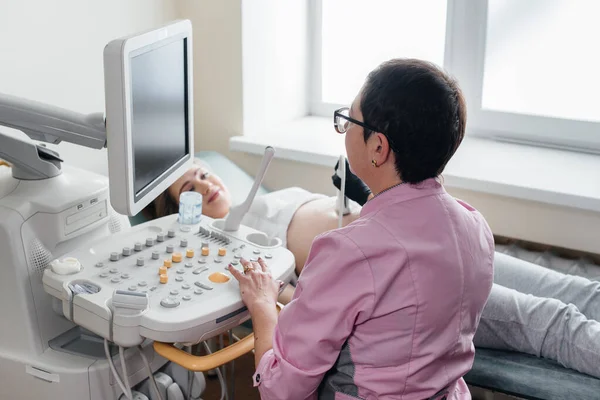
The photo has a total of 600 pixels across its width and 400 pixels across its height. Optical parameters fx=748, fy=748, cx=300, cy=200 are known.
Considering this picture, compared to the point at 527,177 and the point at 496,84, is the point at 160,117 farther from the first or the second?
the point at 496,84

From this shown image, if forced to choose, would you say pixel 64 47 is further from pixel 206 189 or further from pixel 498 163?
pixel 498 163

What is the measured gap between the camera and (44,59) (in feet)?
6.88

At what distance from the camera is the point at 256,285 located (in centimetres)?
149

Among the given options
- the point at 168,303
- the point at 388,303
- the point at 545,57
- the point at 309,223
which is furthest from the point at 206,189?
the point at 545,57

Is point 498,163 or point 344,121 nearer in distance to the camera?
point 344,121

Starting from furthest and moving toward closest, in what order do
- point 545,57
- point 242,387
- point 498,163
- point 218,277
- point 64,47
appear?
1. point 545,57
2. point 498,163
3. point 242,387
4. point 64,47
5. point 218,277

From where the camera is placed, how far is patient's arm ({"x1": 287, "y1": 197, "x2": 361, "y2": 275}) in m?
2.16

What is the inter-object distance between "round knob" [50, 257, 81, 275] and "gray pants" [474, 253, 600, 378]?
0.97 m

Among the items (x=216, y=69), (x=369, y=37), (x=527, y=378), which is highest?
(x=369, y=37)

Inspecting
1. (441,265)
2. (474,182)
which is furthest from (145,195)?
(474,182)

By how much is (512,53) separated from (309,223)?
3.20 ft

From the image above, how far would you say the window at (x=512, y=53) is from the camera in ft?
8.11

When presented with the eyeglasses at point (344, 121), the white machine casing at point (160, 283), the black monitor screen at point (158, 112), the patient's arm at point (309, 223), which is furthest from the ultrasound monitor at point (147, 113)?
the patient's arm at point (309, 223)

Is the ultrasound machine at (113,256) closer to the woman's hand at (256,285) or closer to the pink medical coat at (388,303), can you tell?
the woman's hand at (256,285)
